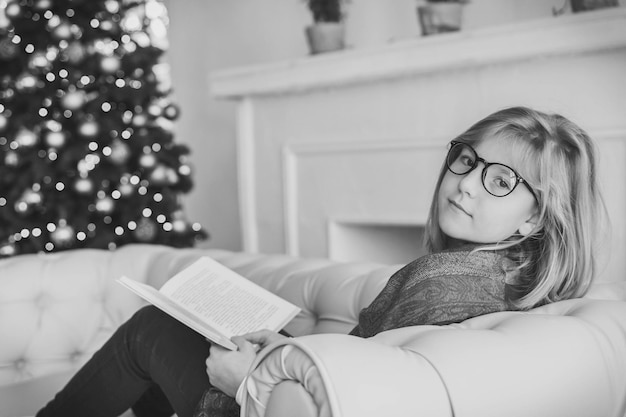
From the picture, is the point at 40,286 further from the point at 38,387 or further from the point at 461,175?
the point at 461,175

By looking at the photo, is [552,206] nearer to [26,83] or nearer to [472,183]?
[472,183]

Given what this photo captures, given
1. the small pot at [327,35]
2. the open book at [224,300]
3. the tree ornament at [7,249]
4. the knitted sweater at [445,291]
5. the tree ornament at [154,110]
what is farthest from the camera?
the tree ornament at [154,110]

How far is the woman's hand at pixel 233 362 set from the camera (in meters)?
1.17

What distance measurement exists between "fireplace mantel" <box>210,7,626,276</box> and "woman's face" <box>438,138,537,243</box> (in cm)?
104

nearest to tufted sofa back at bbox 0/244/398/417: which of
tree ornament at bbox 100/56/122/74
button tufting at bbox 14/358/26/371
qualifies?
button tufting at bbox 14/358/26/371

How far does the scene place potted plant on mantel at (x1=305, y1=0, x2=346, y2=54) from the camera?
119 inches

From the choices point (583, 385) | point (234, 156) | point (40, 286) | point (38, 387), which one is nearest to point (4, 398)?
point (38, 387)

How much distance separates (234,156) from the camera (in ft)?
14.2

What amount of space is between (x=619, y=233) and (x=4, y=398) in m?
1.72

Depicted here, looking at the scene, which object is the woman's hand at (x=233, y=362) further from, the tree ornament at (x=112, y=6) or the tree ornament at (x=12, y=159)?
the tree ornament at (x=112, y=6)

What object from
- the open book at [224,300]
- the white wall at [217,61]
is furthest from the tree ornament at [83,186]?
the open book at [224,300]

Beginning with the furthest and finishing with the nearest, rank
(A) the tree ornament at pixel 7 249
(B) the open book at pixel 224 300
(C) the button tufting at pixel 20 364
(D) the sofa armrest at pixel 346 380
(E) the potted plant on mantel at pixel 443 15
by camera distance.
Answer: (A) the tree ornament at pixel 7 249, (E) the potted plant on mantel at pixel 443 15, (C) the button tufting at pixel 20 364, (B) the open book at pixel 224 300, (D) the sofa armrest at pixel 346 380

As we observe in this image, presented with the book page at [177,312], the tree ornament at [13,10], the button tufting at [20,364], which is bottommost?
the button tufting at [20,364]

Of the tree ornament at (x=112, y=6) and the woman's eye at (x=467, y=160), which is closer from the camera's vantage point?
the woman's eye at (x=467, y=160)
